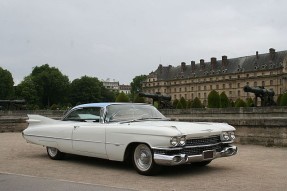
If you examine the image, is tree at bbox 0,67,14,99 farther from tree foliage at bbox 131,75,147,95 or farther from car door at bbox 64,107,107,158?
car door at bbox 64,107,107,158

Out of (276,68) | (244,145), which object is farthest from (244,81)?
(244,145)

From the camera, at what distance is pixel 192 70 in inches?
5374

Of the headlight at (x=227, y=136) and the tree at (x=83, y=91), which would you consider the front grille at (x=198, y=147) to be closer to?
the headlight at (x=227, y=136)

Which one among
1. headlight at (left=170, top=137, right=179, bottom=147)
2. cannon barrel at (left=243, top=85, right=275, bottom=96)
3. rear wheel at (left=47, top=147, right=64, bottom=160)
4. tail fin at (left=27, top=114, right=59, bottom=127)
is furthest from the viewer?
cannon barrel at (left=243, top=85, right=275, bottom=96)

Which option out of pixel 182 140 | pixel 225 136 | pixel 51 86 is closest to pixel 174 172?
pixel 182 140

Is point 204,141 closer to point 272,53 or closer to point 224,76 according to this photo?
point 272,53

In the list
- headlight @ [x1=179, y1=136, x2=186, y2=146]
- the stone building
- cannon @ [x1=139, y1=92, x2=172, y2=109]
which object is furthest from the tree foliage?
headlight @ [x1=179, y1=136, x2=186, y2=146]

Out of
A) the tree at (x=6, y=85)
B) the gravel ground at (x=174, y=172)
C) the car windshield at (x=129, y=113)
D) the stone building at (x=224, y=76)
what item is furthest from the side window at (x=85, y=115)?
the stone building at (x=224, y=76)

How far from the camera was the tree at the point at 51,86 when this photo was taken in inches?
4336

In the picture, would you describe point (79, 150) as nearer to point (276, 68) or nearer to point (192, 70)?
point (276, 68)

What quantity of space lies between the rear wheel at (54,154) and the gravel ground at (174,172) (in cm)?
16

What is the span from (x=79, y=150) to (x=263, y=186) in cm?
421

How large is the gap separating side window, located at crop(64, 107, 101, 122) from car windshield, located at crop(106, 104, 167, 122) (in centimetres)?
33

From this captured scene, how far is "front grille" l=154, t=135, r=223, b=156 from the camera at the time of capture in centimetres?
733
